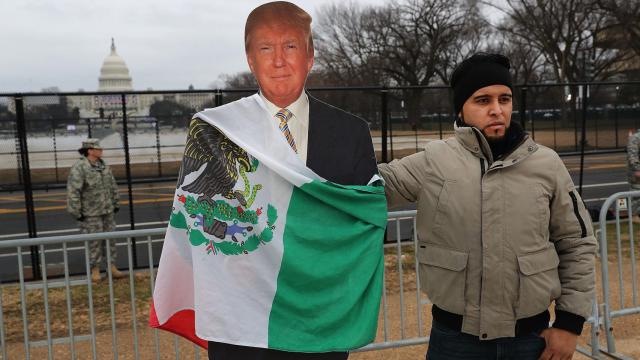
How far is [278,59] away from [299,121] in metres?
0.23

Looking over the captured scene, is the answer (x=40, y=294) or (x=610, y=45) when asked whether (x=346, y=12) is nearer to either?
(x=610, y=45)

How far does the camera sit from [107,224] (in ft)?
26.1

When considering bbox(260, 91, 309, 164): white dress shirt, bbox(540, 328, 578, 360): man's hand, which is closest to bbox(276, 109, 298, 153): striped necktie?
bbox(260, 91, 309, 164): white dress shirt

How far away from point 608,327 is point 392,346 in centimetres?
173

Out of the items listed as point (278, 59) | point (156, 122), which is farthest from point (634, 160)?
point (278, 59)

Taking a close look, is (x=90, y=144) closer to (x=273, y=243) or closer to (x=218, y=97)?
(x=218, y=97)

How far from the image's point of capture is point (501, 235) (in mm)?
2133

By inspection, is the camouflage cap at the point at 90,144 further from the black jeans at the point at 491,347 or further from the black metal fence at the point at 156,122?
the black jeans at the point at 491,347

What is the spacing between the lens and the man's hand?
2.21 meters

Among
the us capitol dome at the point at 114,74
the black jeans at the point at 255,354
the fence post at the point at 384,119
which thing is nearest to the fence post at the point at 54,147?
the fence post at the point at 384,119

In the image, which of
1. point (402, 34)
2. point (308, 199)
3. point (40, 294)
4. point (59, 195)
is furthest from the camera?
point (402, 34)

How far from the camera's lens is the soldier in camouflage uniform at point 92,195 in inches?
298

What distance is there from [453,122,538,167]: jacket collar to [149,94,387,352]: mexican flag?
44cm

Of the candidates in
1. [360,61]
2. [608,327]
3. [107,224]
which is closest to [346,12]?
[360,61]
